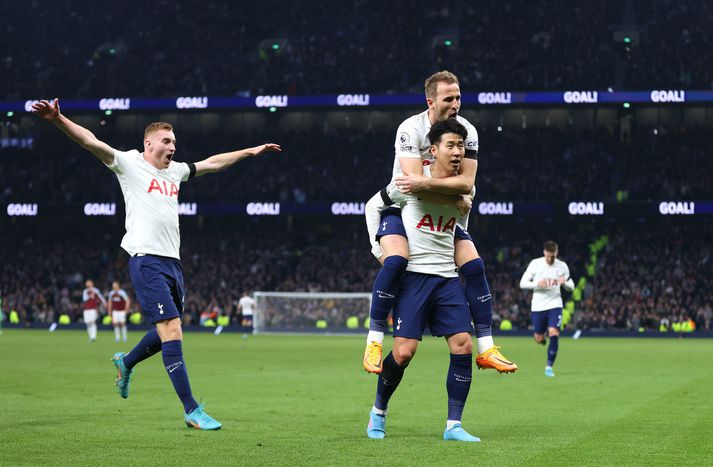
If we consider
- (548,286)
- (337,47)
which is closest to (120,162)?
(548,286)

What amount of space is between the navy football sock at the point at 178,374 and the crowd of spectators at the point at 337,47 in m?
40.9

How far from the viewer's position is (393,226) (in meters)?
8.95

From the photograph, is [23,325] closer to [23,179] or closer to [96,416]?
[23,179]

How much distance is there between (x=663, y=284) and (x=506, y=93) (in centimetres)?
1074

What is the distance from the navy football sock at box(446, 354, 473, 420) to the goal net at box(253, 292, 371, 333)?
118 ft

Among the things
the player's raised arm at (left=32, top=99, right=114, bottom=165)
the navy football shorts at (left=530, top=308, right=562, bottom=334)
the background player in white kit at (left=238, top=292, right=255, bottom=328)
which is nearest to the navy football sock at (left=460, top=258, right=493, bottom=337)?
the player's raised arm at (left=32, top=99, right=114, bottom=165)

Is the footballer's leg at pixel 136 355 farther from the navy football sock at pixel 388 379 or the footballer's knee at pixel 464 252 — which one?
the footballer's knee at pixel 464 252

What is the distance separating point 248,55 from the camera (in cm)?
5497

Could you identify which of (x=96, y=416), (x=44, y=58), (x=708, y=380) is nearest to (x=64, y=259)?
(x=44, y=58)

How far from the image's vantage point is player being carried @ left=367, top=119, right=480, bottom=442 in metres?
8.81

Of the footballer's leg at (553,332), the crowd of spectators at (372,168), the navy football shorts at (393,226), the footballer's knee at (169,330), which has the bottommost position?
the footballer's leg at (553,332)

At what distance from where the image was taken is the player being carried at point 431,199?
8586 millimetres

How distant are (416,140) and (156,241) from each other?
8.72ft

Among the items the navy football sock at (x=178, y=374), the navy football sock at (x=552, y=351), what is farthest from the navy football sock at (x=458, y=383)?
the navy football sock at (x=552, y=351)
